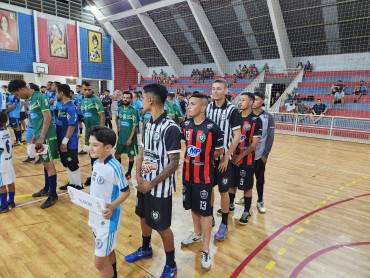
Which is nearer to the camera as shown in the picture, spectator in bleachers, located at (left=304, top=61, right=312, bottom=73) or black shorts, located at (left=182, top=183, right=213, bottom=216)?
black shorts, located at (left=182, top=183, right=213, bottom=216)

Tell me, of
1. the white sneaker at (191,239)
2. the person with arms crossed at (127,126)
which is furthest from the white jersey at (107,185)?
the person with arms crossed at (127,126)

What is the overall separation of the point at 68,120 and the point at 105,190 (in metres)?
2.69

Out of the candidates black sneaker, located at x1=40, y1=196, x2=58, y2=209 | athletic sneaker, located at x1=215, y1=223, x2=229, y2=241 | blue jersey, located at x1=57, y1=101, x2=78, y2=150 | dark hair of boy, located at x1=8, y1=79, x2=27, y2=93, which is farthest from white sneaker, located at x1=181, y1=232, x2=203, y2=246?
dark hair of boy, located at x1=8, y1=79, x2=27, y2=93

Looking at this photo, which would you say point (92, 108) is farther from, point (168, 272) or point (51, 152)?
point (168, 272)

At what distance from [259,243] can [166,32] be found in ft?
71.3

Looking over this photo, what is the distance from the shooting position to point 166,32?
21.6 m

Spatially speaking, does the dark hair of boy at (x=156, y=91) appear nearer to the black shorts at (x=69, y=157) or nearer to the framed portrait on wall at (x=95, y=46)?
the black shorts at (x=69, y=157)

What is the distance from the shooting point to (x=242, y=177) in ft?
11.3

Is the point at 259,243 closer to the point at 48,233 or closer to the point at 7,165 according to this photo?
the point at 48,233

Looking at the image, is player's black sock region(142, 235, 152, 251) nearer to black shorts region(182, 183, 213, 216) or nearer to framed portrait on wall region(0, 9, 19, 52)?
black shorts region(182, 183, 213, 216)

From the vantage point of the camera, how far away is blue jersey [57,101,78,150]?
4215mm

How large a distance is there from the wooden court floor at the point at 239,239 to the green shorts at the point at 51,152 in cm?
80

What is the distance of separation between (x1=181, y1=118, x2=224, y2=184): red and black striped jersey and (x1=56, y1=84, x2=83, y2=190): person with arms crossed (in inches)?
101

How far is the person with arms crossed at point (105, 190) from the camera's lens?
77.8 inches
